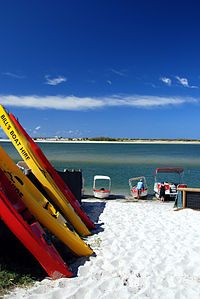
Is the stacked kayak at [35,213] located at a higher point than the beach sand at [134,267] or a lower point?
higher

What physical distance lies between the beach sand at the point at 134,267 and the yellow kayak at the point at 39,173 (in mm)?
657

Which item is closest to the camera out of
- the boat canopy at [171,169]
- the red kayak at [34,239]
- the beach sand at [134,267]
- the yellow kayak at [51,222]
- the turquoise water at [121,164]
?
the beach sand at [134,267]

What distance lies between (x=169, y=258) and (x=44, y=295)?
8.86 ft

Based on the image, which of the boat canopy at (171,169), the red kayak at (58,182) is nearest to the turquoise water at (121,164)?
the boat canopy at (171,169)

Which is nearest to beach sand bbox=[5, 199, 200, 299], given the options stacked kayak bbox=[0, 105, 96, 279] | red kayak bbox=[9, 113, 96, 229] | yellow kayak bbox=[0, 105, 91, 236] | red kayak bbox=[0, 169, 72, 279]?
red kayak bbox=[0, 169, 72, 279]

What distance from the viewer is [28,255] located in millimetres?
4402

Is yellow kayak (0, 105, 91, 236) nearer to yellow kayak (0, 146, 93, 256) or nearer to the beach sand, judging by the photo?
the beach sand

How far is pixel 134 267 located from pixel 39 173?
140 inches

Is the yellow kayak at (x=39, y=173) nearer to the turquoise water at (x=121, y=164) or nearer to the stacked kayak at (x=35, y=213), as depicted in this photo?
the stacked kayak at (x=35, y=213)

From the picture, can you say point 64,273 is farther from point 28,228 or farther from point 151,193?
point 151,193

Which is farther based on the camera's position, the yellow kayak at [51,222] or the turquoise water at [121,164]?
the turquoise water at [121,164]

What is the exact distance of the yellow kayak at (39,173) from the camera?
20.6 ft

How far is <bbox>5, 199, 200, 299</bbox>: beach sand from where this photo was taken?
353 centimetres

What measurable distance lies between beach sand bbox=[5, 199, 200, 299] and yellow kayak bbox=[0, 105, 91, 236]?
66cm
